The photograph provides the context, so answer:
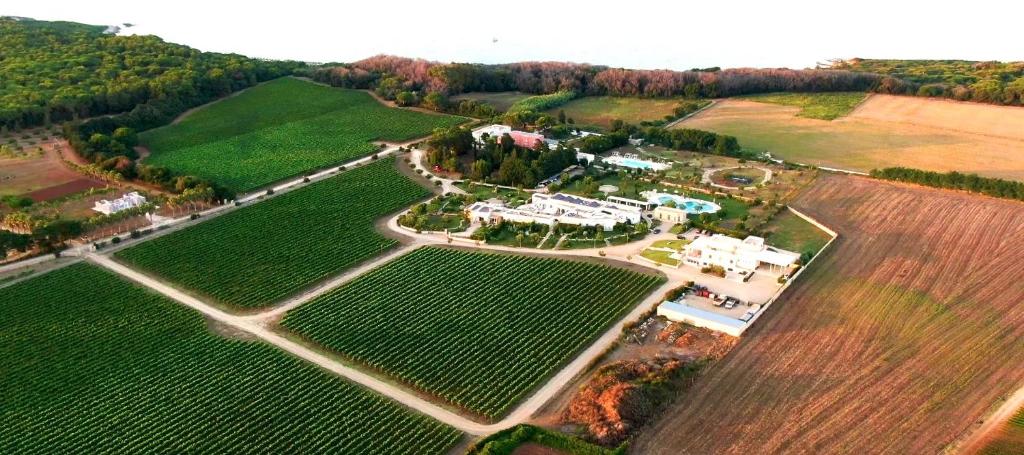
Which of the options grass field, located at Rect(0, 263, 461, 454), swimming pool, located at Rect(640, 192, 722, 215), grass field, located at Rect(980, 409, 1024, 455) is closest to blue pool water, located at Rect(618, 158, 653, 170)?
swimming pool, located at Rect(640, 192, 722, 215)

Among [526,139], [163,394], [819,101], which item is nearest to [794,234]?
[526,139]

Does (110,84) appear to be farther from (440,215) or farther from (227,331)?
(227,331)

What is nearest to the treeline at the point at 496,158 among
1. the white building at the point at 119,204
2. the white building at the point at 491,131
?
the white building at the point at 491,131

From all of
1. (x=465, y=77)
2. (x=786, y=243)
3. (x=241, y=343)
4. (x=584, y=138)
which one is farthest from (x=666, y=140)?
(x=241, y=343)

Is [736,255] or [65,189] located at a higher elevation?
[65,189]

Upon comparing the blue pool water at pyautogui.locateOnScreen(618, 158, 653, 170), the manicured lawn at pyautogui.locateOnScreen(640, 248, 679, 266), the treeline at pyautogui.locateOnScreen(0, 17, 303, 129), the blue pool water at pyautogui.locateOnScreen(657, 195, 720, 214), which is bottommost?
the manicured lawn at pyautogui.locateOnScreen(640, 248, 679, 266)

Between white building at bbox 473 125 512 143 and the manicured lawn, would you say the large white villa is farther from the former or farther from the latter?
white building at bbox 473 125 512 143
